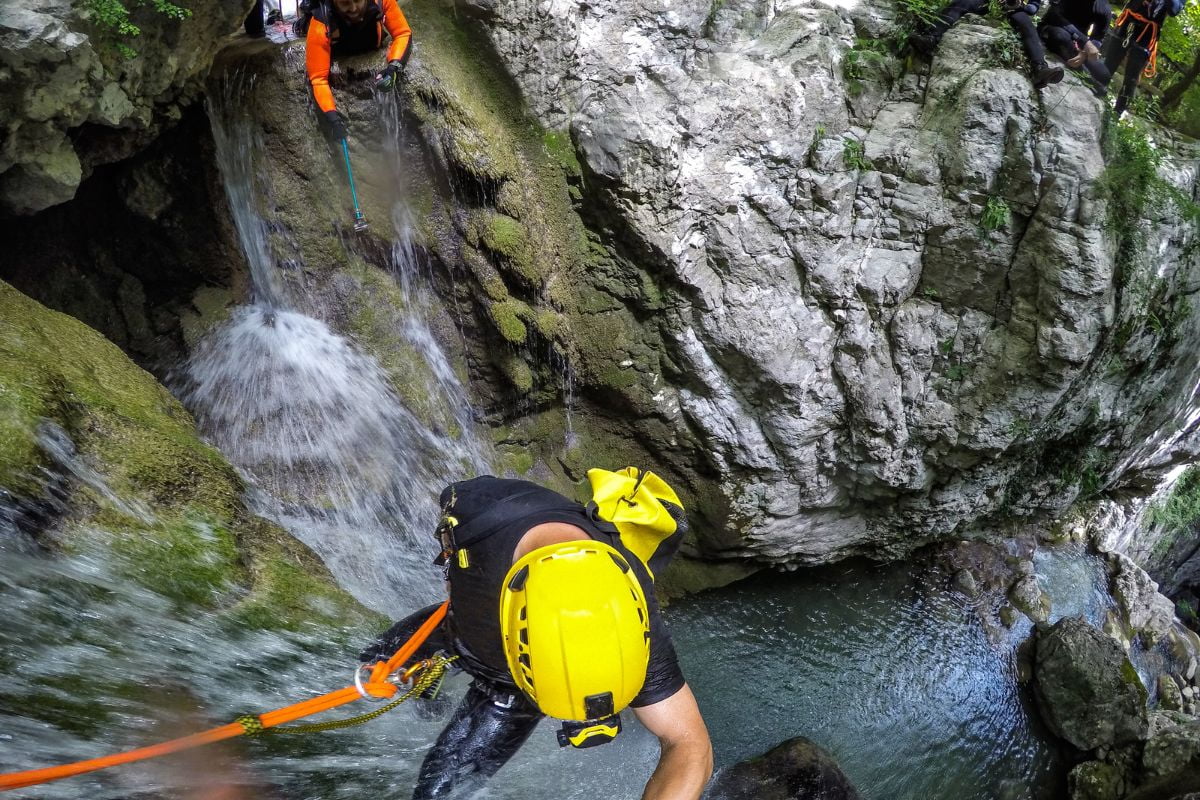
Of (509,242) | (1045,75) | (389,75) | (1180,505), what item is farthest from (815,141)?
(1180,505)

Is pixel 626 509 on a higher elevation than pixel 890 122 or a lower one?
lower

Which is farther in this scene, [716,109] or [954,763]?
[954,763]

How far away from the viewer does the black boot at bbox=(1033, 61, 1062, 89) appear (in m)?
5.19

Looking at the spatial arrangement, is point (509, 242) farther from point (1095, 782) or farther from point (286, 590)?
point (1095, 782)

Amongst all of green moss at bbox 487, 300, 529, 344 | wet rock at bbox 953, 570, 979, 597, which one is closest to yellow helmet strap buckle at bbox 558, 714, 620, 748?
green moss at bbox 487, 300, 529, 344

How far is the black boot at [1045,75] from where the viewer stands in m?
5.19

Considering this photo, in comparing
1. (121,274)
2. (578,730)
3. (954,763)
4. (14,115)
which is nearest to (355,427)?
(121,274)

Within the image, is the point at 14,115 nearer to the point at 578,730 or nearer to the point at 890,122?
the point at 578,730

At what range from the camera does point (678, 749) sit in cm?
249

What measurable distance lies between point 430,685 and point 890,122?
5.40 m

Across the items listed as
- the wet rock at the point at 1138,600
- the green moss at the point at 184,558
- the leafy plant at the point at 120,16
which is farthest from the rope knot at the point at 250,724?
the wet rock at the point at 1138,600

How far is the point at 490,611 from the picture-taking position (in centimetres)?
255

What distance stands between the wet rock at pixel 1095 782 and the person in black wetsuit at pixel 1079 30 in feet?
18.8

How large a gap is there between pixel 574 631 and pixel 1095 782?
6.41 metres
